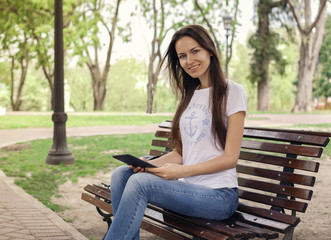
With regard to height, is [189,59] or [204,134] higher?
[189,59]

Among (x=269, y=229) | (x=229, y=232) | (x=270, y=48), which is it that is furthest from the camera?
(x=270, y=48)

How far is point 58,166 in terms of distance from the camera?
26.5 ft

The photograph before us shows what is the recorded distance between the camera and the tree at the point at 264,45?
30.6 m

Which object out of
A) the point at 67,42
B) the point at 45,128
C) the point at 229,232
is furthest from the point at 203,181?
the point at 67,42

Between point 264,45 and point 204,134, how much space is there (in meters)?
29.0

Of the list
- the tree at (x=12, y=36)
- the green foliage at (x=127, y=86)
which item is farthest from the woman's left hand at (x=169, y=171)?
the green foliage at (x=127, y=86)

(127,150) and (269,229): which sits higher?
(269,229)

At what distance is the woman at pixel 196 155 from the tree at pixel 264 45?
28.5m

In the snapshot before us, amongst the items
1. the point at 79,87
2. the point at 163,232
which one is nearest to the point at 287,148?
the point at 163,232

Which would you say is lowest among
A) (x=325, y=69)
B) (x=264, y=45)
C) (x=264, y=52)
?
(x=325, y=69)

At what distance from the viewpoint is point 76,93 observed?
45.5 metres

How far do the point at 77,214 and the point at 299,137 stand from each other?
2.79m

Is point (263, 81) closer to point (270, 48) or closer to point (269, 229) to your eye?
point (270, 48)

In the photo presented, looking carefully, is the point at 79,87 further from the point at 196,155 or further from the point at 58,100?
the point at 196,155
